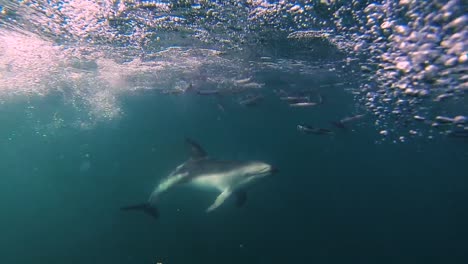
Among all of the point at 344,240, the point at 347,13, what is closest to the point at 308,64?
the point at 347,13

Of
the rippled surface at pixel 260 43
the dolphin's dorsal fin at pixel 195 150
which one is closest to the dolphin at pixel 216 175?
the dolphin's dorsal fin at pixel 195 150

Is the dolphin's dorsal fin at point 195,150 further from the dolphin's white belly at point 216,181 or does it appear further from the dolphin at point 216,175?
the dolphin's white belly at point 216,181

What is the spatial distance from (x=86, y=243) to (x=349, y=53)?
85.0 feet

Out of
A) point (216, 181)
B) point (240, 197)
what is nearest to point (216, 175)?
point (216, 181)

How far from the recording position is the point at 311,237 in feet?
83.0

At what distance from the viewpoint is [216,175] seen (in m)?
13.1

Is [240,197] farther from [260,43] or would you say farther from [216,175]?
[260,43]

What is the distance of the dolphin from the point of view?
1200 centimetres

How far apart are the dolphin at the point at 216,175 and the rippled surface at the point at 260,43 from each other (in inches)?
128

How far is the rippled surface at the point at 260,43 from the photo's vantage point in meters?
9.59

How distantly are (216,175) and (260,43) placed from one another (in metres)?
7.21

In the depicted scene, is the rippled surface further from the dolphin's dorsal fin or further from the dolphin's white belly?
the dolphin's white belly

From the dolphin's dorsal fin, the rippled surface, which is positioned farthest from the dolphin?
the rippled surface

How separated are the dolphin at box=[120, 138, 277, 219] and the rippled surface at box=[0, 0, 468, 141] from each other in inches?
128
